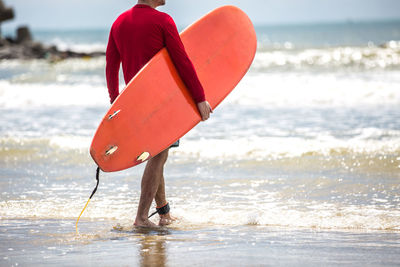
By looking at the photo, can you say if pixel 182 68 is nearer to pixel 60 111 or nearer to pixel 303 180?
pixel 303 180

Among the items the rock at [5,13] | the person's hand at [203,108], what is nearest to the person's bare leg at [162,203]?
the person's hand at [203,108]

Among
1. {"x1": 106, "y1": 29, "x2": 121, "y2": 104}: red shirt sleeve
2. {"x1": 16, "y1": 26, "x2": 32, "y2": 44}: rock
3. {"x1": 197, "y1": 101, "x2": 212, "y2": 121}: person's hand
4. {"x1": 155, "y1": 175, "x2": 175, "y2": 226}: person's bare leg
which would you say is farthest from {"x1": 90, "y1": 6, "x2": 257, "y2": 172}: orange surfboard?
{"x1": 16, "y1": 26, "x2": 32, "y2": 44}: rock

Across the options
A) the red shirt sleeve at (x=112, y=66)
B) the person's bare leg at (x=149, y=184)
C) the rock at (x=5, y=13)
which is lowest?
the rock at (x=5, y=13)

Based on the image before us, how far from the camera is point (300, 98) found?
1202 cm

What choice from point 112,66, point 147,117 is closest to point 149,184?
point 147,117

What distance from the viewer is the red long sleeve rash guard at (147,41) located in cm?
321

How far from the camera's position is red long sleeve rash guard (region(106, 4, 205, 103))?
3207 mm

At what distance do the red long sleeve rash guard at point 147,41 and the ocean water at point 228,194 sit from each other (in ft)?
3.01

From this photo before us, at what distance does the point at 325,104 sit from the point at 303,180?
20.9ft

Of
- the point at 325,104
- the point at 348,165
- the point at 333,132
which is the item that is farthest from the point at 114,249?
the point at 325,104

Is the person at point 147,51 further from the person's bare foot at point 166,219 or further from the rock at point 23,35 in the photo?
the rock at point 23,35

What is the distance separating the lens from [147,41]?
326 centimetres

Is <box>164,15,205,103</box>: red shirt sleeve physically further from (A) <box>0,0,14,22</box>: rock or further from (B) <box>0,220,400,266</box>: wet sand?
(A) <box>0,0,14,22</box>: rock

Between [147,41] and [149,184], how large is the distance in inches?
33.3
